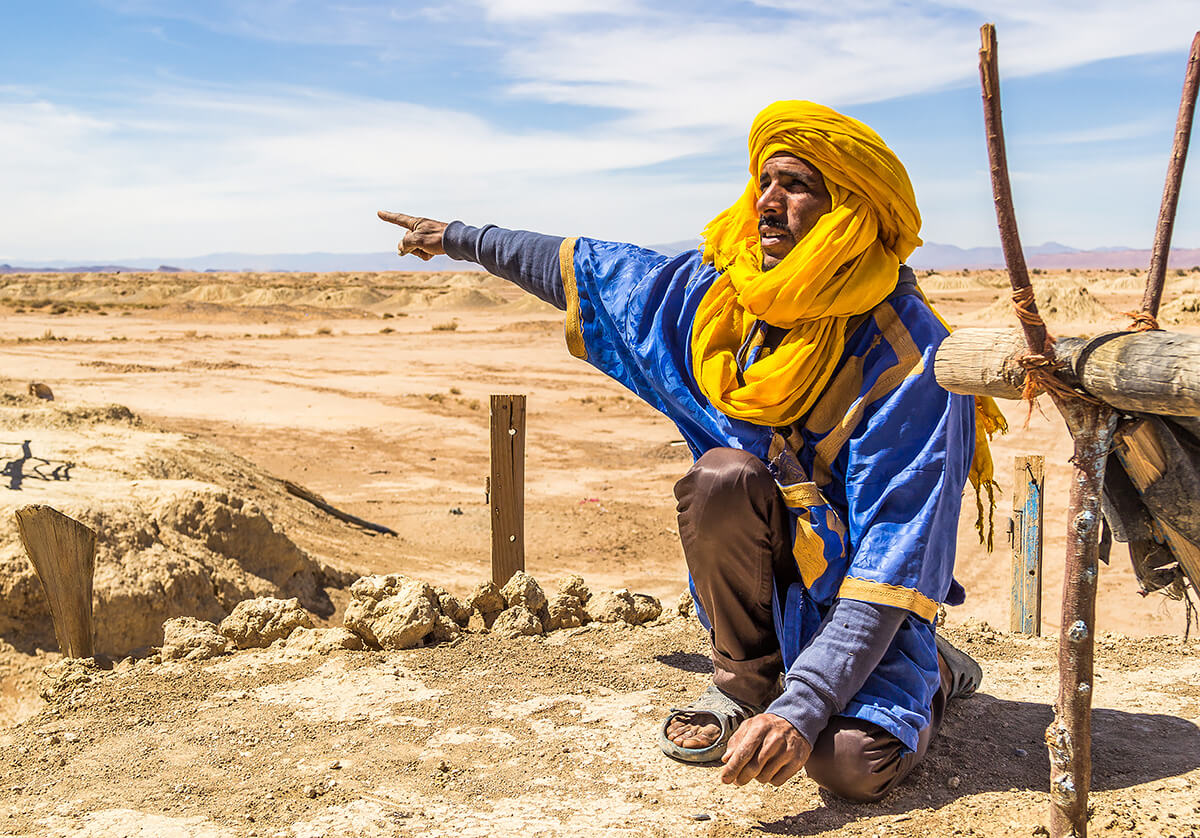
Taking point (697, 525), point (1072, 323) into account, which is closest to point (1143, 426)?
point (697, 525)

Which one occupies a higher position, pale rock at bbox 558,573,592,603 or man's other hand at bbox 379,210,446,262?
man's other hand at bbox 379,210,446,262

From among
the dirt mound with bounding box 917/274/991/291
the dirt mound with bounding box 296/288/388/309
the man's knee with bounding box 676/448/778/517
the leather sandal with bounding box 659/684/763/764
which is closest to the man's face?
the man's knee with bounding box 676/448/778/517

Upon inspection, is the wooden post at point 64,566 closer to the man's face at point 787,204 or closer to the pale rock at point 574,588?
the pale rock at point 574,588

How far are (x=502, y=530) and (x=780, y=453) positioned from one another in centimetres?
238

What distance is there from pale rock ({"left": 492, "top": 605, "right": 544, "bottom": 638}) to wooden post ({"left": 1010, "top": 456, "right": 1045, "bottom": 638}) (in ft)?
7.42

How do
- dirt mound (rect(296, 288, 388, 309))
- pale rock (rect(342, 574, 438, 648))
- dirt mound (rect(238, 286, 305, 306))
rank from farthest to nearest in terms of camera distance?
dirt mound (rect(238, 286, 305, 306)) → dirt mound (rect(296, 288, 388, 309)) → pale rock (rect(342, 574, 438, 648))

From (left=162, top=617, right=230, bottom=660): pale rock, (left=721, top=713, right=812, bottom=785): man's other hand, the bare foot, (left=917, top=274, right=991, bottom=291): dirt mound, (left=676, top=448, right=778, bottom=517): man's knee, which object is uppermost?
(left=917, top=274, right=991, bottom=291): dirt mound

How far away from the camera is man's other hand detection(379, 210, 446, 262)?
324 centimetres

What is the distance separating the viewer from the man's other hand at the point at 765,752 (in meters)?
2.10

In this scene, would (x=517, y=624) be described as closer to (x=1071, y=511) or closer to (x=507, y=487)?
(x=507, y=487)

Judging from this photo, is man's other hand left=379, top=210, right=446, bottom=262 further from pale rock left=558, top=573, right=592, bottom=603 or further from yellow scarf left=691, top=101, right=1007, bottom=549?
pale rock left=558, top=573, right=592, bottom=603

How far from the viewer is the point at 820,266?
2.39 metres

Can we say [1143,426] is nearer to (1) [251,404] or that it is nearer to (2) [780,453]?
(2) [780,453]

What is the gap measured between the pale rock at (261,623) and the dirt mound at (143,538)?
1.22 metres
